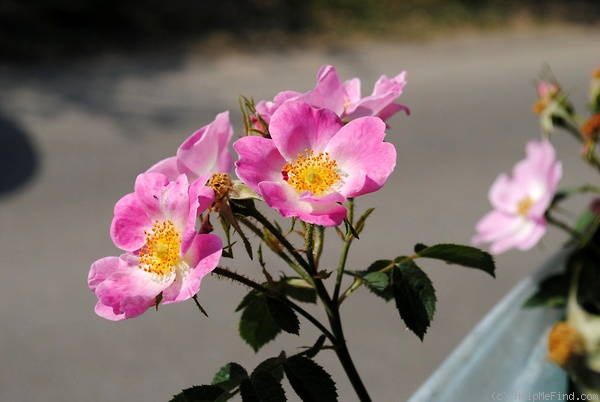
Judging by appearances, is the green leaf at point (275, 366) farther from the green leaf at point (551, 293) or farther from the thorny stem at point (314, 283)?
the green leaf at point (551, 293)

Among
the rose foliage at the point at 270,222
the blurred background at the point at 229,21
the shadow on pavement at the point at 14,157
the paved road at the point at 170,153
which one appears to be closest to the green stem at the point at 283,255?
the rose foliage at the point at 270,222

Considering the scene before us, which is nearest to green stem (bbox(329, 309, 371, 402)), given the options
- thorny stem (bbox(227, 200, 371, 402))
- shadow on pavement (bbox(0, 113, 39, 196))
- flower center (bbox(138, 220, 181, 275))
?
thorny stem (bbox(227, 200, 371, 402))

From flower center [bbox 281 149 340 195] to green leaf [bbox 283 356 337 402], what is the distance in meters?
0.10

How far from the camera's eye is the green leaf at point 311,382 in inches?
16.8

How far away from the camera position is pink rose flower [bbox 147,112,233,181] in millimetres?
443

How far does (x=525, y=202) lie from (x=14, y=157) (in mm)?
2225

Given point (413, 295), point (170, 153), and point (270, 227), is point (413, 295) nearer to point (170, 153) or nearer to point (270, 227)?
point (270, 227)

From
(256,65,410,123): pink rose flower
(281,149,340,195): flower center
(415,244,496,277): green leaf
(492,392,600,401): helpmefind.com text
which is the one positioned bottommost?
(492,392,600,401): helpmefind.com text

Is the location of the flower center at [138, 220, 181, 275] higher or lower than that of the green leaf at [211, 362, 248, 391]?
higher

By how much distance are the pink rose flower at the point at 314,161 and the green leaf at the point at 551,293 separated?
0.41 metres

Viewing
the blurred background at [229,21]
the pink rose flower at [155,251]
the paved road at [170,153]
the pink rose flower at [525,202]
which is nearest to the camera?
the pink rose flower at [155,251]

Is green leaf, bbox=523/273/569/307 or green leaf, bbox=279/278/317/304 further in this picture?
green leaf, bbox=523/273/569/307

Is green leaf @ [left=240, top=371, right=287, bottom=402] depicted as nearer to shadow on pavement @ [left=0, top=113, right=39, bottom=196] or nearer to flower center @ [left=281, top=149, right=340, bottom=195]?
flower center @ [left=281, top=149, right=340, bottom=195]

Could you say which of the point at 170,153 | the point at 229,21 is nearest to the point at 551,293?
the point at 170,153
